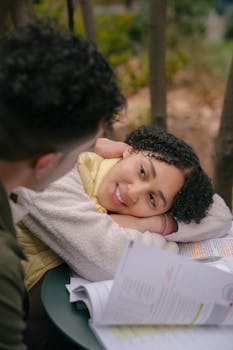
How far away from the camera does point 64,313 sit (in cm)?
152

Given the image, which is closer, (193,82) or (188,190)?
(188,190)

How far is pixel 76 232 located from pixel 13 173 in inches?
18.6

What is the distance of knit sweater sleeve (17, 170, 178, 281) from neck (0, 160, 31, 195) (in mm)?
389

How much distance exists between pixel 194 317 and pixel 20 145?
732mm

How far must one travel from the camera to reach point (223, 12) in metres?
7.96

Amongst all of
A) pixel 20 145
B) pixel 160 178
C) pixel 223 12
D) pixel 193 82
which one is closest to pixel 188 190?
pixel 160 178

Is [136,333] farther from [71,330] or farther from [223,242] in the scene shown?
[223,242]

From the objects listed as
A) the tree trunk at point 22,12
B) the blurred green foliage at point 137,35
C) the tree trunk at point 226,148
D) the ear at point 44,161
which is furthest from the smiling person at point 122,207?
the blurred green foliage at point 137,35

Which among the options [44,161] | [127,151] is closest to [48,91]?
[44,161]

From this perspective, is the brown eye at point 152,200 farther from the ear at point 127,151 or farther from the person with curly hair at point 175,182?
the ear at point 127,151

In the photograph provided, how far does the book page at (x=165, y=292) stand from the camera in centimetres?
137

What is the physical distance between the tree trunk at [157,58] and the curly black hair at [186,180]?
1.17 meters

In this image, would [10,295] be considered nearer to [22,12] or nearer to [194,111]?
[22,12]

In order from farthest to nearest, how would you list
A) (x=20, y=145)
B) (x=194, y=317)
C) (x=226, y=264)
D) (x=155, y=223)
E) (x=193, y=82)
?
1. (x=193, y=82)
2. (x=155, y=223)
3. (x=226, y=264)
4. (x=194, y=317)
5. (x=20, y=145)
